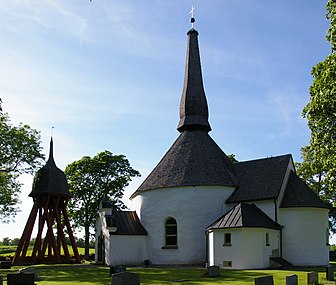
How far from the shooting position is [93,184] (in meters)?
46.6

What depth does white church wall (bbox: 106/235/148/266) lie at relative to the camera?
32.2 metres

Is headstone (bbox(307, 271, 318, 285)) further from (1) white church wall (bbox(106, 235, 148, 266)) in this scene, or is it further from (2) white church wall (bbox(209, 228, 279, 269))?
(1) white church wall (bbox(106, 235, 148, 266))

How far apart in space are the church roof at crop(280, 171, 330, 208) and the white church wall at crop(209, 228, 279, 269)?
3.10 metres

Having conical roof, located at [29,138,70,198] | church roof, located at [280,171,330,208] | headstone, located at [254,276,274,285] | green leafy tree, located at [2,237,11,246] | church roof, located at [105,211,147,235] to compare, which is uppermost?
conical roof, located at [29,138,70,198]

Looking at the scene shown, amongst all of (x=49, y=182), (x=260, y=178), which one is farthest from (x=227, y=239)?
(x=49, y=182)

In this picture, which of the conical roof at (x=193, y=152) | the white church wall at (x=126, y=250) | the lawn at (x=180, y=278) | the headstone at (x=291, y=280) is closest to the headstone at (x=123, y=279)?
the lawn at (x=180, y=278)

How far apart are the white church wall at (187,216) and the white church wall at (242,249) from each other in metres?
3.40

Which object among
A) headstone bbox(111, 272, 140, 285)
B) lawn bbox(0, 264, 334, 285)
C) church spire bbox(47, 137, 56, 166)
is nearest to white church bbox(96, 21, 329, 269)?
lawn bbox(0, 264, 334, 285)

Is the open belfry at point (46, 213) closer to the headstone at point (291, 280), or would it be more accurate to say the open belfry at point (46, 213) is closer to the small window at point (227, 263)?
the small window at point (227, 263)

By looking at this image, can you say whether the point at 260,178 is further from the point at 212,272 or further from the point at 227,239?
the point at 212,272

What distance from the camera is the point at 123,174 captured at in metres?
47.9

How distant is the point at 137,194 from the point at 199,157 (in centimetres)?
604

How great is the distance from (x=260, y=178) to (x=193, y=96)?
9992 millimetres

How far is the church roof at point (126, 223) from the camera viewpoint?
33.1 m
